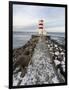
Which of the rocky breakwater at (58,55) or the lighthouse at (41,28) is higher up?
the lighthouse at (41,28)

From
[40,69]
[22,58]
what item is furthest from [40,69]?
[22,58]

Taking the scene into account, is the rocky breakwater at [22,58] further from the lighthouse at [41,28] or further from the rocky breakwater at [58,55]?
the rocky breakwater at [58,55]

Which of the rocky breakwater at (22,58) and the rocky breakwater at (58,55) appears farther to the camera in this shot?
the rocky breakwater at (58,55)

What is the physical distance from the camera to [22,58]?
2176 millimetres

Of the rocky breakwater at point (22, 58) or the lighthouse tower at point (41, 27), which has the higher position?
the lighthouse tower at point (41, 27)

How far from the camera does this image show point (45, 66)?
2.23 m

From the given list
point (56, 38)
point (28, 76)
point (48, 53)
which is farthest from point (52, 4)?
point (28, 76)

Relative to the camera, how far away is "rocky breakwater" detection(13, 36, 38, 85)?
2.15 m

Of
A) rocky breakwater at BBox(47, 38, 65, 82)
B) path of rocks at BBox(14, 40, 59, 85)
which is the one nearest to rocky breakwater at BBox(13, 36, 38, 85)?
path of rocks at BBox(14, 40, 59, 85)

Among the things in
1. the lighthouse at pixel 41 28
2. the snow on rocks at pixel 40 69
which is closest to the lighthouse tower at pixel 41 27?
the lighthouse at pixel 41 28

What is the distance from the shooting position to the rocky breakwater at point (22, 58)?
84.6 inches

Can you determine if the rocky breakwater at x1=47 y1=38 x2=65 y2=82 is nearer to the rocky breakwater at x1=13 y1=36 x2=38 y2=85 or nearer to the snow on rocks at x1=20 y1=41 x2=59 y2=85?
the snow on rocks at x1=20 y1=41 x2=59 y2=85

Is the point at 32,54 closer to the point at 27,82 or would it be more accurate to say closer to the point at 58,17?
the point at 27,82

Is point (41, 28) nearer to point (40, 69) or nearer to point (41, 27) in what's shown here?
point (41, 27)
